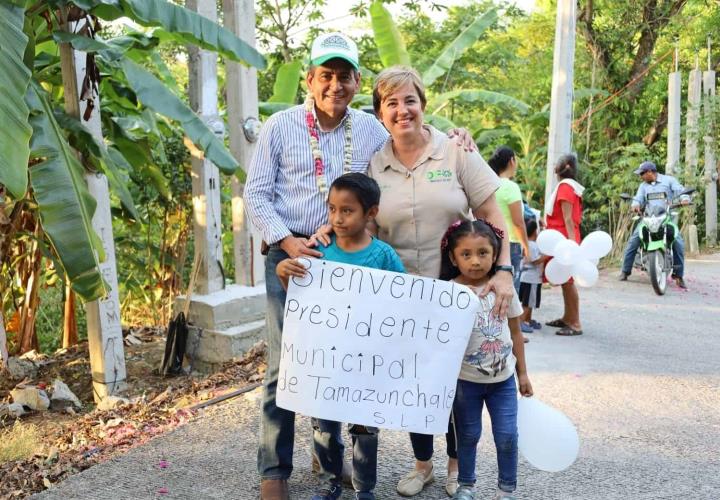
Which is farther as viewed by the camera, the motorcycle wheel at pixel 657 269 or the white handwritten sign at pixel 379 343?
the motorcycle wheel at pixel 657 269

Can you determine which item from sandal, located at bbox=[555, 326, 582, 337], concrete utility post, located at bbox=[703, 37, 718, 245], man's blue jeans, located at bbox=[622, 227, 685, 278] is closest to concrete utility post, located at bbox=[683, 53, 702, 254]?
concrete utility post, located at bbox=[703, 37, 718, 245]

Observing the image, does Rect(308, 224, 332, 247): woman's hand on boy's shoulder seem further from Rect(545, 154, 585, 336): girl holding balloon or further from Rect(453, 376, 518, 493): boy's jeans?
Rect(545, 154, 585, 336): girl holding balloon

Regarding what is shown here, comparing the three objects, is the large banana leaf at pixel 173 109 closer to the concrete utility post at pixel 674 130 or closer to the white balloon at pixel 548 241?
the white balloon at pixel 548 241

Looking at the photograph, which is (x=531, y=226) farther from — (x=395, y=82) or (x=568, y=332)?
(x=395, y=82)

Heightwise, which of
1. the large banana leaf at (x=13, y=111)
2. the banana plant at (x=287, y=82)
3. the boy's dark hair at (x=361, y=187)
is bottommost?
the boy's dark hair at (x=361, y=187)

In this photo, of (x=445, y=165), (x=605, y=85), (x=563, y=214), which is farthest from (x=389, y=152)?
(x=605, y=85)

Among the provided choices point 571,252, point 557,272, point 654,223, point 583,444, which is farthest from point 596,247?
point 654,223

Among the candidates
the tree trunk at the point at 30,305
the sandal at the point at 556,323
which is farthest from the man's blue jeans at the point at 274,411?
the sandal at the point at 556,323

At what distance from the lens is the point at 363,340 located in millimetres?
3273

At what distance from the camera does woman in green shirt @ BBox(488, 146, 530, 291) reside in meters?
6.50

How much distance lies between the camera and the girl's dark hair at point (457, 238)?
3352 millimetres

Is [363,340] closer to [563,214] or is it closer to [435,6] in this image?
[563,214]

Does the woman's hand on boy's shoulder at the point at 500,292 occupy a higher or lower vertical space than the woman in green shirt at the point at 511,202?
lower

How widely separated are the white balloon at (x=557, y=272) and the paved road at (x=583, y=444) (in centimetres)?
61
